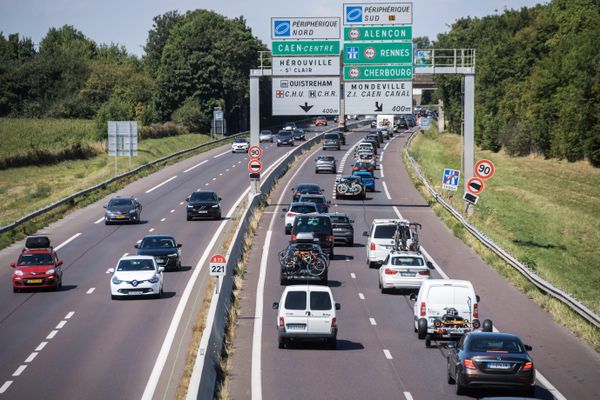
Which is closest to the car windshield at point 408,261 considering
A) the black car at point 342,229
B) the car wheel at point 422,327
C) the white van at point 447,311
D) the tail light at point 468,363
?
the white van at point 447,311

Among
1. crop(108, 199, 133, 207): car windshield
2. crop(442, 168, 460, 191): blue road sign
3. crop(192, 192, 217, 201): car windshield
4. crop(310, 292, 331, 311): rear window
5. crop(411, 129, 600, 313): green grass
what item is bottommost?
crop(411, 129, 600, 313): green grass

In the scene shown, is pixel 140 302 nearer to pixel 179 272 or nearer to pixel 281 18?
pixel 179 272

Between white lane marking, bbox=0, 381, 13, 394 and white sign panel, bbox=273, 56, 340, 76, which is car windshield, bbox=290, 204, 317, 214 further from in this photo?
white lane marking, bbox=0, 381, 13, 394

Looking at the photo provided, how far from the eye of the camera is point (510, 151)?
113 m

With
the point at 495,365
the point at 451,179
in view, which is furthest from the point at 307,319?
the point at 451,179

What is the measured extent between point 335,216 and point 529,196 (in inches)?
1325

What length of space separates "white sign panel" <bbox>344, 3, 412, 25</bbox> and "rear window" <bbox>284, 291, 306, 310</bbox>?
29709 millimetres

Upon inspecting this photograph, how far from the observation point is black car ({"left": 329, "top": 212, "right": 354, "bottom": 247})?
46375 millimetres

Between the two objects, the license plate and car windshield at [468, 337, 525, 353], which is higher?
car windshield at [468, 337, 525, 353]

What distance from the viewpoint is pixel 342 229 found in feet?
152

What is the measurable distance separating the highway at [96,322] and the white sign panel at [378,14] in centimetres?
1352

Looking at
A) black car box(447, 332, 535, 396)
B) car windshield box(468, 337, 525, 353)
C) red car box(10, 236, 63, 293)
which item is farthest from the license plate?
red car box(10, 236, 63, 293)

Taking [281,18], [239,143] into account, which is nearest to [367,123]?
[239,143]

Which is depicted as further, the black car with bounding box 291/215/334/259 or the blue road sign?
the blue road sign
